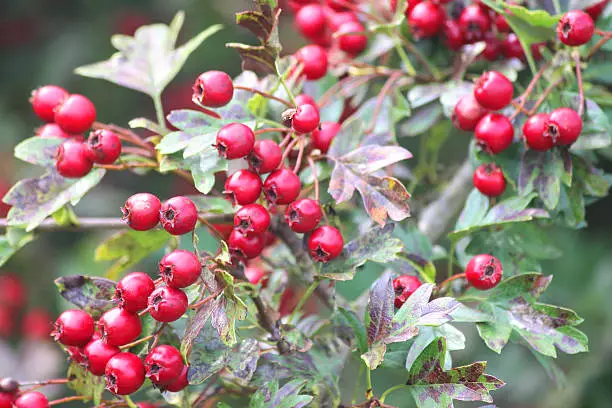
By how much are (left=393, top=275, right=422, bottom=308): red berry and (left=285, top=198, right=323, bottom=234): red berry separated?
0.52 ft

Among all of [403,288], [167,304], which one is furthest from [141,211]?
[403,288]

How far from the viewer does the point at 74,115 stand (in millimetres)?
1271

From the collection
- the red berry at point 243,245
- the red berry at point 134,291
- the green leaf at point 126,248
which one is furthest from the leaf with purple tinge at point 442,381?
the green leaf at point 126,248

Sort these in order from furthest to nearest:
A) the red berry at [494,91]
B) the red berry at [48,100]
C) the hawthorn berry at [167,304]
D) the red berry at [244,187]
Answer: the red berry at [48,100] → the red berry at [494,91] → the red berry at [244,187] → the hawthorn berry at [167,304]

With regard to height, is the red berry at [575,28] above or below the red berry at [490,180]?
above

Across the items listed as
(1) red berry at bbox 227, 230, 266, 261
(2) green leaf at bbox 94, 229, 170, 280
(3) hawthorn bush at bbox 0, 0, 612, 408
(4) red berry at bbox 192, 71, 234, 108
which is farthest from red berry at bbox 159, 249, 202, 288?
(2) green leaf at bbox 94, 229, 170, 280

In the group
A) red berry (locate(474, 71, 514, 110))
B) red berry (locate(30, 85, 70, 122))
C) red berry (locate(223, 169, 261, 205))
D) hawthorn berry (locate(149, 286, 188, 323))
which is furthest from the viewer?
red berry (locate(30, 85, 70, 122))

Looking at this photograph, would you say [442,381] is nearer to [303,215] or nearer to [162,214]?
[303,215]

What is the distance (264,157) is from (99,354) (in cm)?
36

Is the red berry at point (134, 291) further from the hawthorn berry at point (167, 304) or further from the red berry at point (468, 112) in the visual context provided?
the red berry at point (468, 112)

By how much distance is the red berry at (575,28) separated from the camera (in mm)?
1193

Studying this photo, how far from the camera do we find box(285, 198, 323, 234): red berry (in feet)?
3.59

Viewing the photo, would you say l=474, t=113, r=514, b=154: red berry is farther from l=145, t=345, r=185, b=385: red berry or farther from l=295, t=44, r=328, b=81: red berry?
l=145, t=345, r=185, b=385: red berry

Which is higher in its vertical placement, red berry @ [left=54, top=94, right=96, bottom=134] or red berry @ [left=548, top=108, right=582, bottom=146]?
red berry @ [left=54, top=94, right=96, bottom=134]
